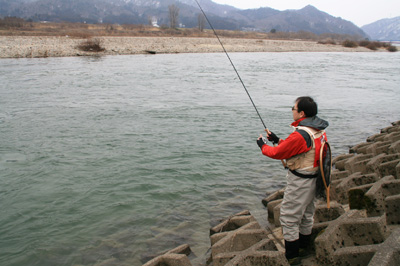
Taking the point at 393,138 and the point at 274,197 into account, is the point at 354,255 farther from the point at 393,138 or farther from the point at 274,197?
the point at 393,138

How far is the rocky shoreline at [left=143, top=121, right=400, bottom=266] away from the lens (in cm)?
300

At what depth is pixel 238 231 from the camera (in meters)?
4.11

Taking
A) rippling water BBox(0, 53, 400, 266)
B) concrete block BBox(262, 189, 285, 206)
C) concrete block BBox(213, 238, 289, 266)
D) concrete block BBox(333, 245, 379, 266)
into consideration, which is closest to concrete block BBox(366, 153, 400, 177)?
concrete block BBox(262, 189, 285, 206)

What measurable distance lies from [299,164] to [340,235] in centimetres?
71

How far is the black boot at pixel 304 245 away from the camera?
3643 millimetres

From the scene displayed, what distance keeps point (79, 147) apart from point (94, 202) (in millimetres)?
3151

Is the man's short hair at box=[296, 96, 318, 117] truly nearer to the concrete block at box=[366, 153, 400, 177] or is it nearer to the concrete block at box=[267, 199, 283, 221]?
the concrete block at box=[267, 199, 283, 221]

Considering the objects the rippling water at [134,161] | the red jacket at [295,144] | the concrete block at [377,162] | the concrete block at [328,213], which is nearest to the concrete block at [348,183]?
the concrete block at [377,162]

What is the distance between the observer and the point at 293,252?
3539mm

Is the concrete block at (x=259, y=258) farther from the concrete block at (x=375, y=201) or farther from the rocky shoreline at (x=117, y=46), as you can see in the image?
the rocky shoreline at (x=117, y=46)

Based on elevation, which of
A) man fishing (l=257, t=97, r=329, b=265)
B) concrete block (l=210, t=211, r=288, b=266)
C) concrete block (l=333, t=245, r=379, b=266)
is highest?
man fishing (l=257, t=97, r=329, b=265)

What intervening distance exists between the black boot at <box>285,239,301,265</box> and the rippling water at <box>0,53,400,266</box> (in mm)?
1356

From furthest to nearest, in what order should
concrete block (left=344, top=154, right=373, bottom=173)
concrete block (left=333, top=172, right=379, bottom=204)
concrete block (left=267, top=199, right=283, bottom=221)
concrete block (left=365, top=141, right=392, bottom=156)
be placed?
1. concrete block (left=365, top=141, right=392, bottom=156)
2. concrete block (left=344, top=154, right=373, bottom=173)
3. concrete block (left=267, top=199, right=283, bottom=221)
4. concrete block (left=333, top=172, right=379, bottom=204)

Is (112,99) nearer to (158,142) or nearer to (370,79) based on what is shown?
(158,142)
